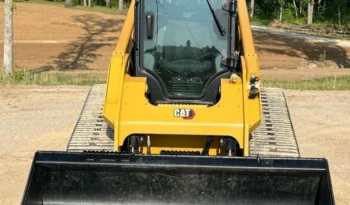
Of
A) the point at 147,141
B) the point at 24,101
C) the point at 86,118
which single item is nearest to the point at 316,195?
the point at 147,141

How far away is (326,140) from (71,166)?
5.84 m

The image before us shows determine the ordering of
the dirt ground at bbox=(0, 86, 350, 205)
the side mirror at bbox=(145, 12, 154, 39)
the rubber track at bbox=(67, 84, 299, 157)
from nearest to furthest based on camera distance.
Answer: the side mirror at bbox=(145, 12, 154, 39) < the rubber track at bbox=(67, 84, 299, 157) < the dirt ground at bbox=(0, 86, 350, 205)

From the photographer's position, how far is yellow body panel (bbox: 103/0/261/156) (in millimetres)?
6801

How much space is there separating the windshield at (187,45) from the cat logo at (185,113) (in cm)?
50

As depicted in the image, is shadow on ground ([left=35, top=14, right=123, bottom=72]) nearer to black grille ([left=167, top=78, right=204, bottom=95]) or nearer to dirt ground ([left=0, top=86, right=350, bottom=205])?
dirt ground ([left=0, top=86, right=350, bottom=205])

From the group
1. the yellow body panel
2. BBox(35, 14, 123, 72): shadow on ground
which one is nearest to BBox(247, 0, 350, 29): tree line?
BBox(35, 14, 123, 72): shadow on ground

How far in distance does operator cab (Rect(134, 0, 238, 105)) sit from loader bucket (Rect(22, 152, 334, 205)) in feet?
4.23

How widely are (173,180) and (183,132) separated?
2.28 ft

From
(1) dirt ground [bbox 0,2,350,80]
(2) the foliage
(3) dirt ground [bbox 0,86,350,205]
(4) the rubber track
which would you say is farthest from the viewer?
(2) the foliage

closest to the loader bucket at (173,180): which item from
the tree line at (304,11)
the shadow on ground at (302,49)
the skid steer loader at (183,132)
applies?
the skid steer loader at (183,132)

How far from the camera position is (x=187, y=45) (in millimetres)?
7414

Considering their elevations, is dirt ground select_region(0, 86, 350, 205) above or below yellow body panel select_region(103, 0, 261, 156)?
below

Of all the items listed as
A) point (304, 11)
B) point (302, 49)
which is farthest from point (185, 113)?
point (304, 11)

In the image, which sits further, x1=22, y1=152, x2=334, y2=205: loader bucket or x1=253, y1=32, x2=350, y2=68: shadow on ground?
x1=253, y1=32, x2=350, y2=68: shadow on ground
